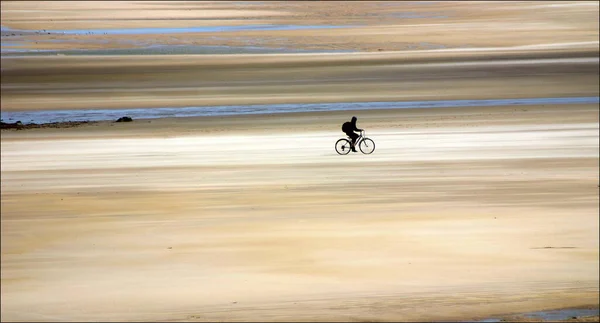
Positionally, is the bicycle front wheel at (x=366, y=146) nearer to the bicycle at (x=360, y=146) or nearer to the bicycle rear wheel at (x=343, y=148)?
the bicycle at (x=360, y=146)

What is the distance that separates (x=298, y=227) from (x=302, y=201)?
6.53 ft

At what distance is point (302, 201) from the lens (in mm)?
15023

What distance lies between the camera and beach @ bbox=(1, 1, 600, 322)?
32.4ft

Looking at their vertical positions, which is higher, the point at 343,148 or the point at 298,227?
the point at 343,148

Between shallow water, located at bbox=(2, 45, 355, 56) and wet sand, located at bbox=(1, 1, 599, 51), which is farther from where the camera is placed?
wet sand, located at bbox=(1, 1, 599, 51)

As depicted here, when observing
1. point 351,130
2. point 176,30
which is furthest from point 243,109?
point 176,30

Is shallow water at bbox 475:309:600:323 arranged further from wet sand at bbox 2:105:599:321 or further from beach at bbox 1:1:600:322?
wet sand at bbox 2:105:599:321

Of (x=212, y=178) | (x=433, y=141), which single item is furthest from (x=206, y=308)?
(x=433, y=141)

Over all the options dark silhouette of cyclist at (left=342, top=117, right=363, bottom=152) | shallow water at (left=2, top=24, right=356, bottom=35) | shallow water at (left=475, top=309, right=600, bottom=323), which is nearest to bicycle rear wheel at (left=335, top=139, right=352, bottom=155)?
dark silhouette of cyclist at (left=342, top=117, right=363, bottom=152)

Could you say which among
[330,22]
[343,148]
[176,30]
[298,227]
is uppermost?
[330,22]

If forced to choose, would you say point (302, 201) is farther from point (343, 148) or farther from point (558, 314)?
point (558, 314)

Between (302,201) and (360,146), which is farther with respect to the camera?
(360,146)

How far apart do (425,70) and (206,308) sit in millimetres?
29426

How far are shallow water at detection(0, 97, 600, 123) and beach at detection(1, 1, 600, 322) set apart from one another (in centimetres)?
37
